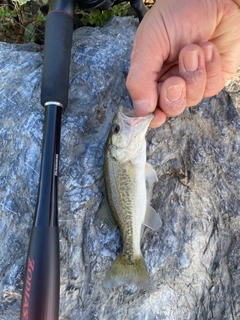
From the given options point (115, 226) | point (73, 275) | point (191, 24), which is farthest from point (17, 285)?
point (191, 24)

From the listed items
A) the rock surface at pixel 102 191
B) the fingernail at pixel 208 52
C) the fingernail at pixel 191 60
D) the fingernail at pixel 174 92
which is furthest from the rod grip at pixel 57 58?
the fingernail at pixel 208 52

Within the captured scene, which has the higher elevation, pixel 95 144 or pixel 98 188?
pixel 95 144

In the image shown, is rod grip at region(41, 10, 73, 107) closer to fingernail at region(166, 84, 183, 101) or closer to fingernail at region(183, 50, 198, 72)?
fingernail at region(166, 84, 183, 101)

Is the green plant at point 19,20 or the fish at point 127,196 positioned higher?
the green plant at point 19,20

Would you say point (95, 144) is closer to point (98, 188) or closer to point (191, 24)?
point (98, 188)

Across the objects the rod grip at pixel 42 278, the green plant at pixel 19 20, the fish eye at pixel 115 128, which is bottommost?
the rod grip at pixel 42 278

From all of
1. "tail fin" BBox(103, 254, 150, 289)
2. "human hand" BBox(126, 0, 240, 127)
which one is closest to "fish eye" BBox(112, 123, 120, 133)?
"human hand" BBox(126, 0, 240, 127)

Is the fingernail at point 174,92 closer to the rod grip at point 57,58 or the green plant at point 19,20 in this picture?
the rod grip at point 57,58
